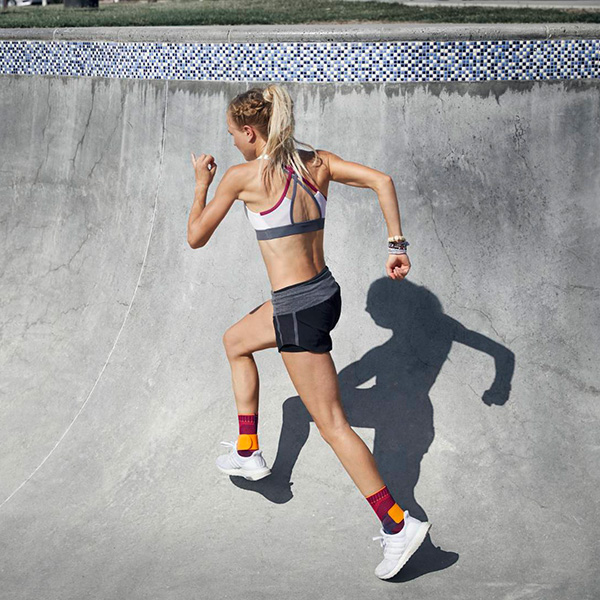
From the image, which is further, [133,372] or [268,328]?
[133,372]

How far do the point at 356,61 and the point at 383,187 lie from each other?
231cm

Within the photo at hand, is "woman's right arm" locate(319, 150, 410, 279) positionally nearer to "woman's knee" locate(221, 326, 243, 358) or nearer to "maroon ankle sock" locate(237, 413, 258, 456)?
"woman's knee" locate(221, 326, 243, 358)

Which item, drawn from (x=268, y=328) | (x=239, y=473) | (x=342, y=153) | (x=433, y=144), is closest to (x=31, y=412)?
(x=239, y=473)

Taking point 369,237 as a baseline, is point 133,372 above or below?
below

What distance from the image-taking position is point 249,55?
639cm

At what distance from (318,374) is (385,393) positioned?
131cm

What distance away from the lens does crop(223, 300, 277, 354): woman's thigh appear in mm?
4449

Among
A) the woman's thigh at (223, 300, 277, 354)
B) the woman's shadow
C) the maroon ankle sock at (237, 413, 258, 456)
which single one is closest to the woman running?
the woman's thigh at (223, 300, 277, 354)

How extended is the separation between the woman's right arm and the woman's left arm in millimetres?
490

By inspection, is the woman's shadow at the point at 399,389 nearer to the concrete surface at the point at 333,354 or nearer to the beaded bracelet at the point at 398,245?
the concrete surface at the point at 333,354

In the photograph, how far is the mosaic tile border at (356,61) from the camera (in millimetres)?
5914

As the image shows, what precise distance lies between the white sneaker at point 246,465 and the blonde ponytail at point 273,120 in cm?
154

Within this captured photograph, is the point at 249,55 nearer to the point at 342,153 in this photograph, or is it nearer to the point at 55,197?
the point at 342,153

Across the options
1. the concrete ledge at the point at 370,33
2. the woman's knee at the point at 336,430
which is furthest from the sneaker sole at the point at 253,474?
the concrete ledge at the point at 370,33
